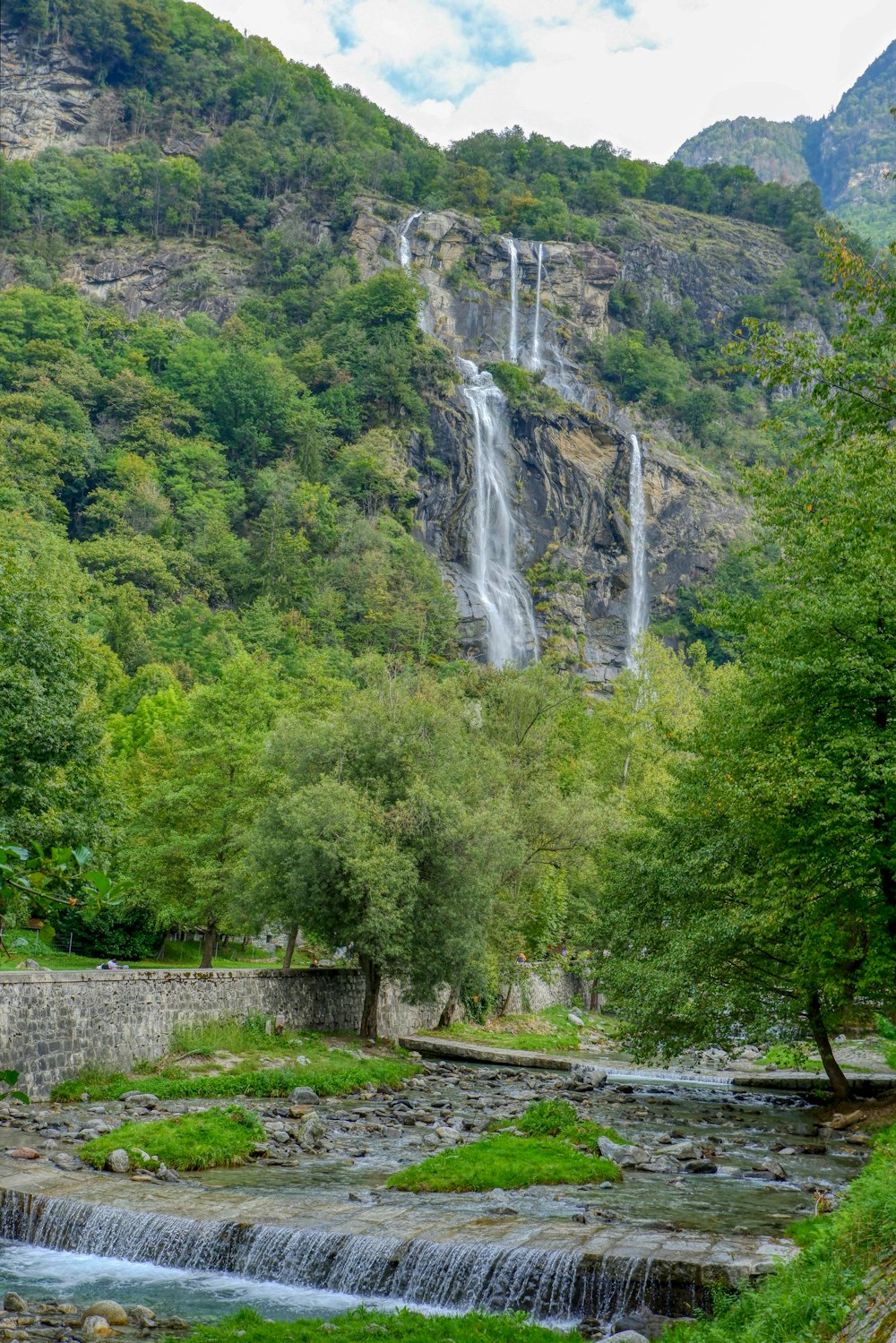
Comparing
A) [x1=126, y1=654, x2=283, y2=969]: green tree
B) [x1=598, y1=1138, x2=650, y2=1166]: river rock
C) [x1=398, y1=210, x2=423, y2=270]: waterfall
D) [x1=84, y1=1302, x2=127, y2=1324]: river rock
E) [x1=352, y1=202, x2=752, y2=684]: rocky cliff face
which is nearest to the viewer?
[x1=84, y1=1302, x2=127, y2=1324]: river rock

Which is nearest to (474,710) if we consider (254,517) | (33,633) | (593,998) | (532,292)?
(593,998)

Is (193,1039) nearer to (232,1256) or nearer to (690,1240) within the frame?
(232,1256)

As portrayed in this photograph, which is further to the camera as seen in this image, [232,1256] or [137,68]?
[137,68]

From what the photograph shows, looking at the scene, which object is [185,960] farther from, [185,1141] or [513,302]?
[513,302]

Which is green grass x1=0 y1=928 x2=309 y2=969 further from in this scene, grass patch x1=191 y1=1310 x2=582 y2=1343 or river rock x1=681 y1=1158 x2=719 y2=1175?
grass patch x1=191 y1=1310 x2=582 y2=1343

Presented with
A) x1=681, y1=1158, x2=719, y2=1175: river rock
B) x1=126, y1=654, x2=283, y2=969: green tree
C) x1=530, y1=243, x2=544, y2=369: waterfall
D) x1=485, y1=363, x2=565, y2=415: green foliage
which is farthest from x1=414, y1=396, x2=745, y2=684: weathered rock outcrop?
x1=681, y1=1158, x2=719, y2=1175: river rock

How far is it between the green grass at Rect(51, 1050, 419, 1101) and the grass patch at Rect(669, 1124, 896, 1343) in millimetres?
14870

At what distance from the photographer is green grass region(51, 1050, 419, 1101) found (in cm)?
2220

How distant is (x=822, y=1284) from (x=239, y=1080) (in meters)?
18.1

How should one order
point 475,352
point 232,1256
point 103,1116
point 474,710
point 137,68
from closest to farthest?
point 232,1256, point 103,1116, point 474,710, point 475,352, point 137,68

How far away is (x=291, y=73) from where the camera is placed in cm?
15600

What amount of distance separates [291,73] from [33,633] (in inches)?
6043

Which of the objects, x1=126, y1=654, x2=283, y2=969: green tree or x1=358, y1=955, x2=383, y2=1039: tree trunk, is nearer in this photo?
x1=358, y1=955, x2=383, y2=1039: tree trunk

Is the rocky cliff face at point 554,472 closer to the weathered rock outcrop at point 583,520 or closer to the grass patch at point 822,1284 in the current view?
the weathered rock outcrop at point 583,520
